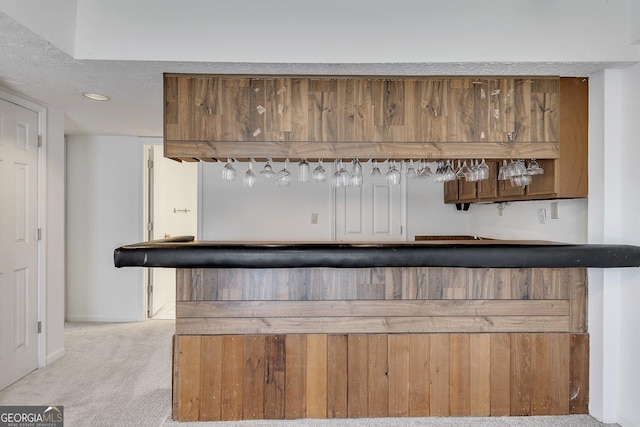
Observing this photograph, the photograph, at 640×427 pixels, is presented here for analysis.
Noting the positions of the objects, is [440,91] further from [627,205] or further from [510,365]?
[510,365]

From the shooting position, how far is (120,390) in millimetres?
2562

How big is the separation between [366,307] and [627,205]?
5.20ft

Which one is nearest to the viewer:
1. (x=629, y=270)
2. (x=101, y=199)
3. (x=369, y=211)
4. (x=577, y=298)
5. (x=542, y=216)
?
(x=629, y=270)

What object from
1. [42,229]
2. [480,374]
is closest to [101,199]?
[42,229]

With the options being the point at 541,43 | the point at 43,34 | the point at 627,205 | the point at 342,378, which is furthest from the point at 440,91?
the point at 43,34

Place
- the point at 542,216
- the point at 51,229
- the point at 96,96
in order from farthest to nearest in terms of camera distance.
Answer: the point at 51,229, the point at 542,216, the point at 96,96

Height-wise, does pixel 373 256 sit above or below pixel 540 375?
above

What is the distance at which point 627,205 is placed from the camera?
7.04 ft

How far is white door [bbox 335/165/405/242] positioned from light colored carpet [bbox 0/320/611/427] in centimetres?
215

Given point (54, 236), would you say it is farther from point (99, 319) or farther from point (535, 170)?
point (535, 170)

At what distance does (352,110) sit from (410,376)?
1600 millimetres

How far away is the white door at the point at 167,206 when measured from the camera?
431cm

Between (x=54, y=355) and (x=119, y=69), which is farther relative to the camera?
(x=54, y=355)

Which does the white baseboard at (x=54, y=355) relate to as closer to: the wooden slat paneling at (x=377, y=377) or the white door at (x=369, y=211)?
the wooden slat paneling at (x=377, y=377)
